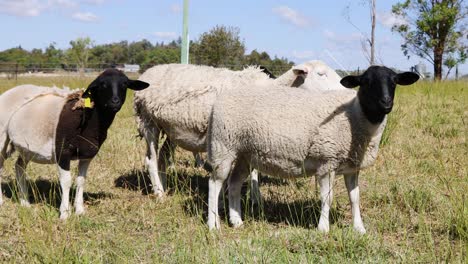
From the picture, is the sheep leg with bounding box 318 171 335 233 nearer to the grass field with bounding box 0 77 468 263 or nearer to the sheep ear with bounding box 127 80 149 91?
the grass field with bounding box 0 77 468 263

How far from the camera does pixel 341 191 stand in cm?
605

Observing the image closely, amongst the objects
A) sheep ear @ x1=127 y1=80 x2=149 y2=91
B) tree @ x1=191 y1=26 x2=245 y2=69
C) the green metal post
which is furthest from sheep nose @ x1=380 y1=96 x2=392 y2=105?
tree @ x1=191 y1=26 x2=245 y2=69

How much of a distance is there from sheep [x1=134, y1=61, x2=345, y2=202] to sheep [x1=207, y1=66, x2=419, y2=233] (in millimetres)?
855

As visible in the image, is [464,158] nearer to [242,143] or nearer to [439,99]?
[242,143]

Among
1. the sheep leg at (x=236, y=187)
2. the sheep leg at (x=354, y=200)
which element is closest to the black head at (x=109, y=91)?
the sheep leg at (x=236, y=187)

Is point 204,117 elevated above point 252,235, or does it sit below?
above

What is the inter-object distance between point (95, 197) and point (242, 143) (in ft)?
7.13

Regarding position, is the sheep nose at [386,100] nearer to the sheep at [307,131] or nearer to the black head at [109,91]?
the sheep at [307,131]

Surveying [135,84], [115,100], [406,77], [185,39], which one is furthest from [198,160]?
[185,39]

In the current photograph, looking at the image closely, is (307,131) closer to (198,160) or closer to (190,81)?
(190,81)

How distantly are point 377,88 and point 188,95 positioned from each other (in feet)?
8.09

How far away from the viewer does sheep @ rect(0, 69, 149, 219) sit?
17.0 feet

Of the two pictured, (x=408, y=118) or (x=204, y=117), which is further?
(x=408, y=118)

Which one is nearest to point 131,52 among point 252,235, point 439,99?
point 439,99
